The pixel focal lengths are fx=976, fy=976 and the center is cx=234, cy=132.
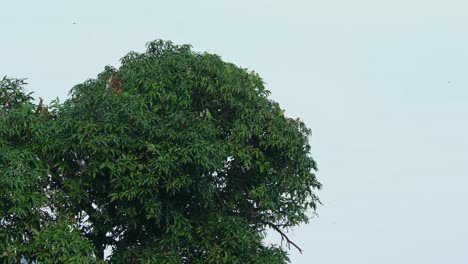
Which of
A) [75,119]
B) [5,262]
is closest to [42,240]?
[5,262]

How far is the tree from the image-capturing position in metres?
16.5

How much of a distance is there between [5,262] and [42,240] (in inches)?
28.0

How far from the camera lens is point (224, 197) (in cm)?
1836

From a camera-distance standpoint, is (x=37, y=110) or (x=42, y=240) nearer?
(x=42, y=240)

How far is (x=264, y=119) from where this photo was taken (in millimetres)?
17953

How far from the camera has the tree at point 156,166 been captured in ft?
54.2

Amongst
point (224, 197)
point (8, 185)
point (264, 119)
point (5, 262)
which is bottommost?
point (5, 262)

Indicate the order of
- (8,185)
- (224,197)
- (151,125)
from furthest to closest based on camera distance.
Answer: (224,197), (151,125), (8,185)

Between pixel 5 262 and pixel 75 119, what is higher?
pixel 75 119

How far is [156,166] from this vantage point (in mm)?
16531

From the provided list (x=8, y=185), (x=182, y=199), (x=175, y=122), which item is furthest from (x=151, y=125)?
(x=8, y=185)

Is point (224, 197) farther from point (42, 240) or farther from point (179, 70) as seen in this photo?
point (42, 240)

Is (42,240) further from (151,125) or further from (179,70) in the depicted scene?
(179,70)

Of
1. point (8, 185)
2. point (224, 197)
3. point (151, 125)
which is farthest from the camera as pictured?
point (224, 197)
